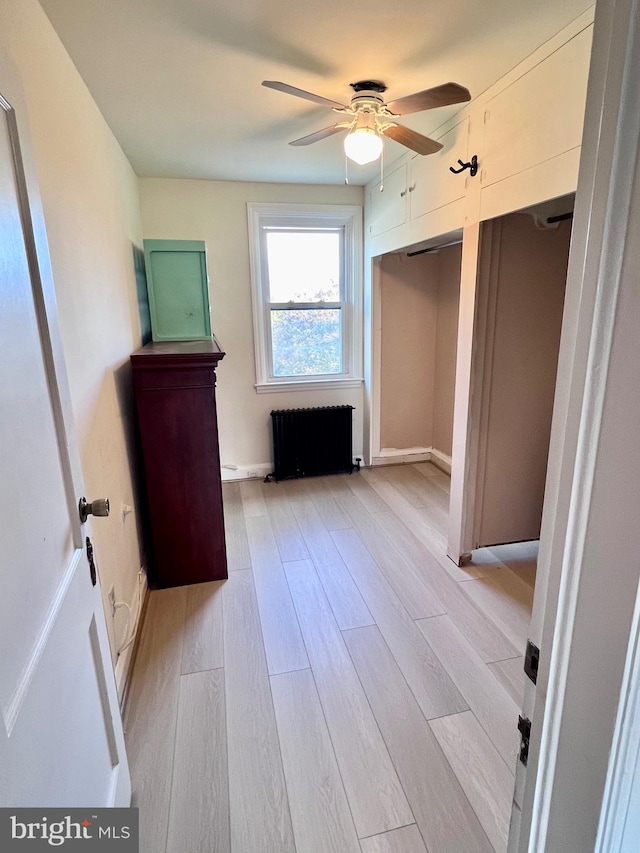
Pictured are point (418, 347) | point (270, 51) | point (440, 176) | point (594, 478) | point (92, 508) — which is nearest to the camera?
point (594, 478)

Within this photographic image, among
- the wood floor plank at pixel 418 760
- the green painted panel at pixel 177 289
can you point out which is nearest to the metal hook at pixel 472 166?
the green painted panel at pixel 177 289

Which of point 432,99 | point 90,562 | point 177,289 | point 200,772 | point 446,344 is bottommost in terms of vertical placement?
point 200,772

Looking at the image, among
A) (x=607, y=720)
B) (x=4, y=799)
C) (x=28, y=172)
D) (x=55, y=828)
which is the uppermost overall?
(x=28, y=172)

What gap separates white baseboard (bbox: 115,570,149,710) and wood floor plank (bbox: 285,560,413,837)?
77 centimetres

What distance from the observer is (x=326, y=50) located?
1660 mm

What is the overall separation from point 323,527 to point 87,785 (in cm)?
217

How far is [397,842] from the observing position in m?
1.25

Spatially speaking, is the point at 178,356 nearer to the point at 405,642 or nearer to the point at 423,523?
the point at 405,642

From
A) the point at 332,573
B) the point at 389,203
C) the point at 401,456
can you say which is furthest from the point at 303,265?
the point at 332,573

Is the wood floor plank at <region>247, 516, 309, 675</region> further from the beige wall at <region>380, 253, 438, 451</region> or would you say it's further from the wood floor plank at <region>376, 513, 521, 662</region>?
the beige wall at <region>380, 253, 438, 451</region>

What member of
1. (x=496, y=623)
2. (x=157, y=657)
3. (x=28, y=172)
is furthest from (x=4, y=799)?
(x=496, y=623)

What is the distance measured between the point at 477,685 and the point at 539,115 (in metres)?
2.27

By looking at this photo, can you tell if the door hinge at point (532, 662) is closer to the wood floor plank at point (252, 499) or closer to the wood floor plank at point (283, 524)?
the wood floor plank at point (283, 524)

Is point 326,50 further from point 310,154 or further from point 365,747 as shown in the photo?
point 365,747
